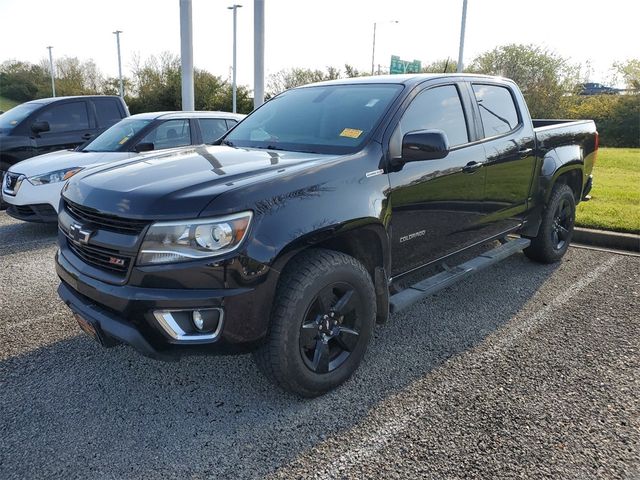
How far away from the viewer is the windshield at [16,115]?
324 inches

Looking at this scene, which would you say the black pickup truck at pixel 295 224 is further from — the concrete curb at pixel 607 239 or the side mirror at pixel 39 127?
the side mirror at pixel 39 127

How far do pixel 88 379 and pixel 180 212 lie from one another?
147cm

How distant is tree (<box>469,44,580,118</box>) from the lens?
32469 millimetres

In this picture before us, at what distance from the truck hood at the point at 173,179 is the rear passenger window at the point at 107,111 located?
6.11m

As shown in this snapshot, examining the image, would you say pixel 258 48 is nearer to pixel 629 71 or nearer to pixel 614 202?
pixel 614 202

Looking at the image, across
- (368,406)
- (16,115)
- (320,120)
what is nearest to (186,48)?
(16,115)

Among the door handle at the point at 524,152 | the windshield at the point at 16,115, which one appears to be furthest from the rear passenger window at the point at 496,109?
the windshield at the point at 16,115

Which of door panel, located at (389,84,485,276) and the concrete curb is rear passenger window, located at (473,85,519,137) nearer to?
door panel, located at (389,84,485,276)

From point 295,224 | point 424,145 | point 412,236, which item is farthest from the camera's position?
point 412,236

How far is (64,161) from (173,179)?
15.2 ft

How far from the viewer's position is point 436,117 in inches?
145

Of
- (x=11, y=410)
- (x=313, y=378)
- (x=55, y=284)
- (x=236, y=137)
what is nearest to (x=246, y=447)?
(x=313, y=378)

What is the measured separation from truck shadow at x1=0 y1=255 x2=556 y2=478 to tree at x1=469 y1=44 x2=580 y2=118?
107 ft

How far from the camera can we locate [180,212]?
2.39 m
